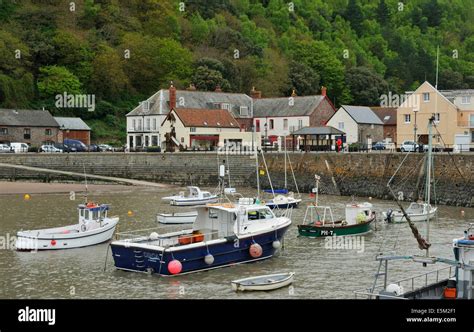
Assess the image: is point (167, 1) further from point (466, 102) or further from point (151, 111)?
point (466, 102)

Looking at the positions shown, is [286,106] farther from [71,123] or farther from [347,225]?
[347,225]

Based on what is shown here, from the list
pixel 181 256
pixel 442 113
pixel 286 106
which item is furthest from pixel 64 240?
pixel 286 106

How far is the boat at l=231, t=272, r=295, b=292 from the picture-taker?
23047 mm

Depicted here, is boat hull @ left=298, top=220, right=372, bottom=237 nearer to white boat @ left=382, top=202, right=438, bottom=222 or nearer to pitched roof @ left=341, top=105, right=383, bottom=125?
white boat @ left=382, top=202, right=438, bottom=222

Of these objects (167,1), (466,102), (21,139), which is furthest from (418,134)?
(167,1)

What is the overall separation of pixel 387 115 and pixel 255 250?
193 ft

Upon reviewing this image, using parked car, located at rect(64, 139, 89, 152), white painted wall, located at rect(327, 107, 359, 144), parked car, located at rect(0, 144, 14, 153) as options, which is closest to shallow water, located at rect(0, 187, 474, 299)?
parked car, located at rect(0, 144, 14, 153)

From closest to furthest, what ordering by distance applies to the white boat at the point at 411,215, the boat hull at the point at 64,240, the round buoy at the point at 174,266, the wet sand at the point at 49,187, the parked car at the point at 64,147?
the round buoy at the point at 174,266
the boat hull at the point at 64,240
the white boat at the point at 411,215
the wet sand at the point at 49,187
the parked car at the point at 64,147

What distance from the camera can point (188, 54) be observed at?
108m

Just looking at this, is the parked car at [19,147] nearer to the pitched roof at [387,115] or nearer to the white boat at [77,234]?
the pitched roof at [387,115]

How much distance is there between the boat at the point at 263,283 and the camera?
23047 millimetres

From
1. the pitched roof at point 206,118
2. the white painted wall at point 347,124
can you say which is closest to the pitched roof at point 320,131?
the white painted wall at point 347,124

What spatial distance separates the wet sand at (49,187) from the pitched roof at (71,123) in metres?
22.6

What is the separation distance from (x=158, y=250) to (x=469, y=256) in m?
10.9
